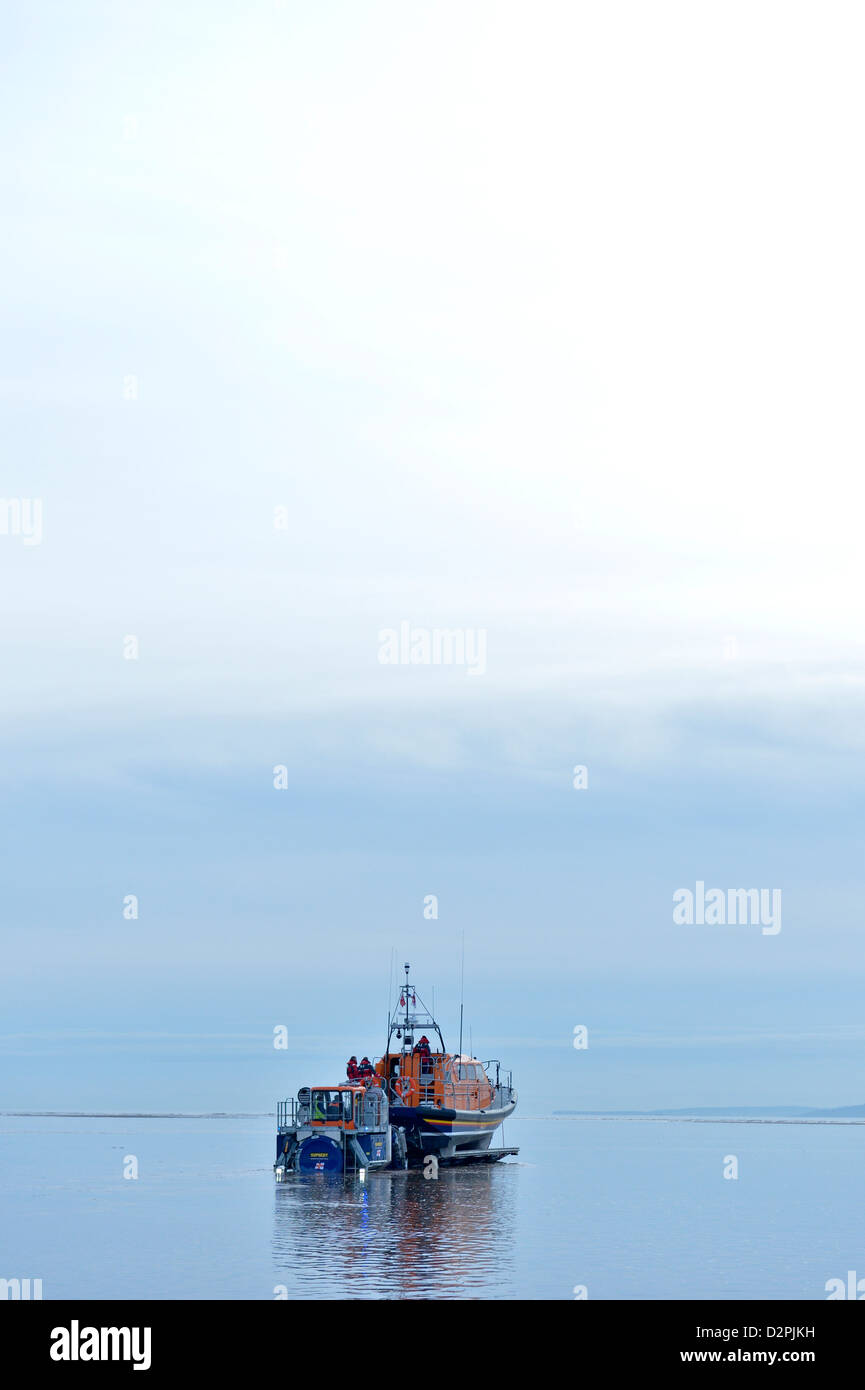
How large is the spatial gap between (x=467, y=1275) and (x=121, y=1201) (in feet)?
141

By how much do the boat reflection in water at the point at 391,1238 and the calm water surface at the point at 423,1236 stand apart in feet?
0.46

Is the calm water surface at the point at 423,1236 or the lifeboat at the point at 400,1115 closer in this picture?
the calm water surface at the point at 423,1236

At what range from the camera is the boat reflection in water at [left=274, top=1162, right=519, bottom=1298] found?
4675cm

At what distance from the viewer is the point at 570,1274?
52.6 m

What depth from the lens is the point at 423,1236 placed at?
60188 mm

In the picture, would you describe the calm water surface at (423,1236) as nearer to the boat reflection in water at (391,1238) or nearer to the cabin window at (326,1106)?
the boat reflection in water at (391,1238)

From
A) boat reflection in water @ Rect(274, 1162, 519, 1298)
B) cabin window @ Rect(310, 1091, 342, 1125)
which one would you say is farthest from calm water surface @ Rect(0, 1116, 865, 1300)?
cabin window @ Rect(310, 1091, 342, 1125)

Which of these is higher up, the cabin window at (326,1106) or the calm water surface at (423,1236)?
the cabin window at (326,1106)

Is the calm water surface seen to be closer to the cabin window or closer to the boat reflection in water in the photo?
the boat reflection in water

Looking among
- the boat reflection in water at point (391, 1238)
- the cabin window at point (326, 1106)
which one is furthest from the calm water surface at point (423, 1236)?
the cabin window at point (326, 1106)

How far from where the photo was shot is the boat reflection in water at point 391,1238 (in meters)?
46.8

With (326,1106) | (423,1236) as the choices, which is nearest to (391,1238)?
(423,1236)

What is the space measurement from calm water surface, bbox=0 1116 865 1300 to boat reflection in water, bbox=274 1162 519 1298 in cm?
14
